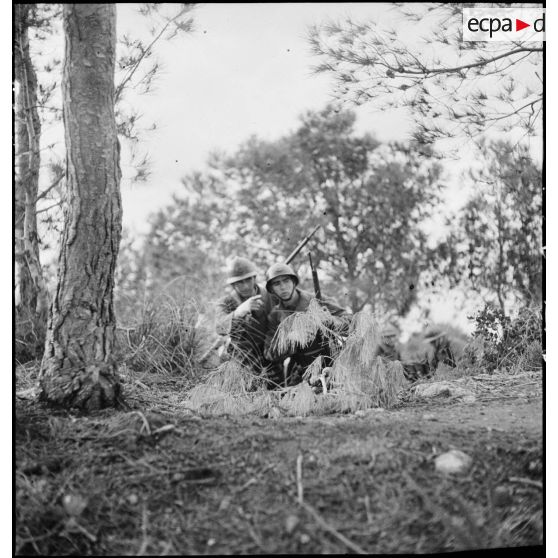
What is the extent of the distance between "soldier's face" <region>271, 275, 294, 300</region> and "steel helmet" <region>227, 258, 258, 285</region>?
2.80 feet

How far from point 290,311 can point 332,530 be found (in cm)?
291

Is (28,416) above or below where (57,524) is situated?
above

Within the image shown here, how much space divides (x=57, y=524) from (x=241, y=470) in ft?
2.17

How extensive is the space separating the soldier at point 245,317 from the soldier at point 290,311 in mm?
72

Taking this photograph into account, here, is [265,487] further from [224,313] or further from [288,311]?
[224,313]

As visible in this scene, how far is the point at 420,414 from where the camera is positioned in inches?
125

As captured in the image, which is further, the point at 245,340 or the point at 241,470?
the point at 245,340

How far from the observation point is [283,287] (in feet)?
16.1

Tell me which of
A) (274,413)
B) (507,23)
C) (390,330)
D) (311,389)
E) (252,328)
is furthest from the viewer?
(390,330)

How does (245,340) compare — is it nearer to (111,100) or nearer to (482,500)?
(111,100)

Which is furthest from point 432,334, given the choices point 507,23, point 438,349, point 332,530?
point 332,530

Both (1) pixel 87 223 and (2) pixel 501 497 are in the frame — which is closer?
(2) pixel 501 497

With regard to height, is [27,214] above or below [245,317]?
above

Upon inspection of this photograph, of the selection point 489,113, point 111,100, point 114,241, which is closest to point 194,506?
point 114,241
